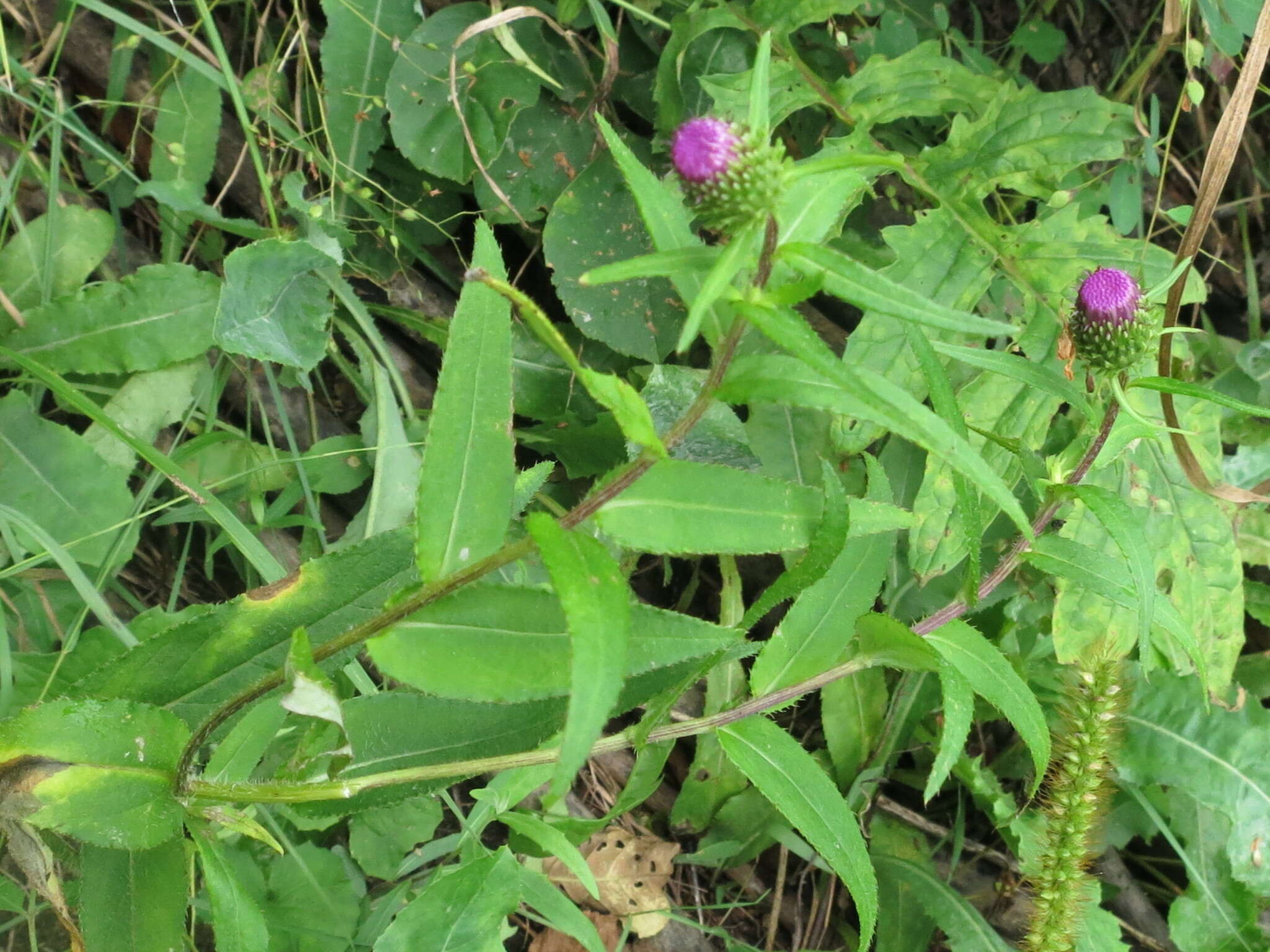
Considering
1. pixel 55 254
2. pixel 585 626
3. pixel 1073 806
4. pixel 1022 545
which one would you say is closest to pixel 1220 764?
pixel 1073 806

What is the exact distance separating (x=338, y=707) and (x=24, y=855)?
0.64 m

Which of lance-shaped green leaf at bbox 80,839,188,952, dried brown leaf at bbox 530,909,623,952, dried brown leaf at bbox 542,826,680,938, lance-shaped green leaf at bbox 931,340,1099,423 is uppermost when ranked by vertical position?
lance-shaped green leaf at bbox 931,340,1099,423

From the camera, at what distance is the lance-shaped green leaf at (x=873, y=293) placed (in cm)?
91

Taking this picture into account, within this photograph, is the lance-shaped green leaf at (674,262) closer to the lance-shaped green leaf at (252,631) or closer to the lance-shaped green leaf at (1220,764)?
the lance-shaped green leaf at (252,631)

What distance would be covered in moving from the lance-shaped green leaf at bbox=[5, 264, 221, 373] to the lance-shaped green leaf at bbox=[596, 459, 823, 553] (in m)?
1.26

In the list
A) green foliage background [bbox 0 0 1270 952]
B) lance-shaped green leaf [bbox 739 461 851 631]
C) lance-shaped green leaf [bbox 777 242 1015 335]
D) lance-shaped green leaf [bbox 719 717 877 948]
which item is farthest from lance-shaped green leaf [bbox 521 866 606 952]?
lance-shaped green leaf [bbox 777 242 1015 335]

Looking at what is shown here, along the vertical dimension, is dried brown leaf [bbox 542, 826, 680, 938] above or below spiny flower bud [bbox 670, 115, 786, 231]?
below

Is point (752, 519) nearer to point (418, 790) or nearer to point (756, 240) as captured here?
point (756, 240)

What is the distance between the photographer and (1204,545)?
2.09 m

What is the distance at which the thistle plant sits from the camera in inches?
70.5

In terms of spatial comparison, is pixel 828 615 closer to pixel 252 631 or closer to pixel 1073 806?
pixel 1073 806

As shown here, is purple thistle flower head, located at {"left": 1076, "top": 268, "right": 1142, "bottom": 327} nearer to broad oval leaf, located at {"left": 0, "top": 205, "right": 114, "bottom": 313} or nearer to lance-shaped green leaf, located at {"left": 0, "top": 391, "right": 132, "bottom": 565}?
lance-shaped green leaf, located at {"left": 0, "top": 391, "right": 132, "bottom": 565}

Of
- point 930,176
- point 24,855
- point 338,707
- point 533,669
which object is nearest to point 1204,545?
point 930,176

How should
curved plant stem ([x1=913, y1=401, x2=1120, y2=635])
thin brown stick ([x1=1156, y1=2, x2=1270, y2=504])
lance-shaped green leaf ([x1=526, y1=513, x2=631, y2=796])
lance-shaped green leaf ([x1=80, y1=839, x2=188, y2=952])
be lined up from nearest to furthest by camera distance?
lance-shaped green leaf ([x1=526, y1=513, x2=631, y2=796]) < lance-shaped green leaf ([x1=80, y1=839, x2=188, y2=952]) < curved plant stem ([x1=913, y1=401, x2=1120, y2=635]) < thin brown stick ([x1=1156, y1=2, x2=1270, y2=504])
